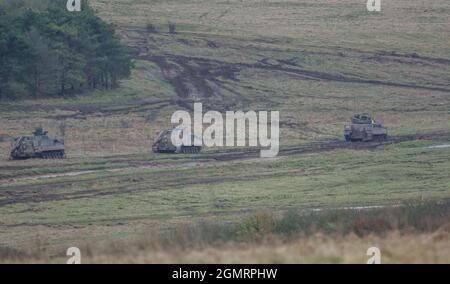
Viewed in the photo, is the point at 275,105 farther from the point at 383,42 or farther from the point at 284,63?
the point at 383,42

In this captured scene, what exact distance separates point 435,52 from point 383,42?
4920mm

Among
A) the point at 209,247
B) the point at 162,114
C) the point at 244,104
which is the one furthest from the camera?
the point at 244,104

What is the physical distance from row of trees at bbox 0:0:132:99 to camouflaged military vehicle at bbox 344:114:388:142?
18276 mm

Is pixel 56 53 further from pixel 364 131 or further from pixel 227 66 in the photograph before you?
pixel 364 131

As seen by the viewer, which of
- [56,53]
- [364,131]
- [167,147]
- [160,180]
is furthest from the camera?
[56,53]

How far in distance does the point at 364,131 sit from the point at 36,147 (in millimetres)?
15817

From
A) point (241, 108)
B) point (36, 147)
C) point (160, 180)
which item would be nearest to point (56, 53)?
point (241, 108)

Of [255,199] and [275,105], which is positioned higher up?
[275,105]

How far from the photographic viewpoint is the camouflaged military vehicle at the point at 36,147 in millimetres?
45562

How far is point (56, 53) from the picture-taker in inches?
2413

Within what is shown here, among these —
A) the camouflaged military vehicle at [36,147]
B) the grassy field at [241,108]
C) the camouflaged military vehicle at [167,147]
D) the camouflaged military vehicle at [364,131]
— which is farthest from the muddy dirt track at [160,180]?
the camouflaged military vehicle at [36,147]

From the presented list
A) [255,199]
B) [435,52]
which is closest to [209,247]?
[255,199]

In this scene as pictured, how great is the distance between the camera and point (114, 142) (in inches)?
2051

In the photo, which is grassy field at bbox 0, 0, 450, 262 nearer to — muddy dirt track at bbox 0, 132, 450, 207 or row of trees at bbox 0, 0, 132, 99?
muddy dirt track at bbox 0, 132, 450, 207
